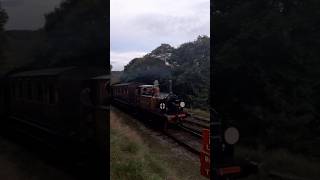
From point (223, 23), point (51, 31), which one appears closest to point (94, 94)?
point (51, 31)

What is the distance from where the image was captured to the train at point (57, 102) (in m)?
3.23

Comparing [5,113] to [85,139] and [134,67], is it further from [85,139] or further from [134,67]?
[134,67]

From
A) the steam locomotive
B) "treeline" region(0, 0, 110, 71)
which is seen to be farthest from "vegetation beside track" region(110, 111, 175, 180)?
"treeline" region(0, 0, 110, 71)

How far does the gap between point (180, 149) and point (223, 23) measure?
3.85ft

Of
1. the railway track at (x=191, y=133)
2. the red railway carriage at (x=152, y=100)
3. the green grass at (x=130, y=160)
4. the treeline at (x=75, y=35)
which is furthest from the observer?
the railway track at (x=191, y=133)

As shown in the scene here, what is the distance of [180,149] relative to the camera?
144 inches

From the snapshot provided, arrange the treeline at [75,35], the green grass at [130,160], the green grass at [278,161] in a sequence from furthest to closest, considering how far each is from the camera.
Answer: the green grass at [278,161], the green grass at [130,160], the treeline at [75,35]

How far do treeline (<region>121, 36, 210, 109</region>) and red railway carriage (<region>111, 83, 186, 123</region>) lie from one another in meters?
0.07

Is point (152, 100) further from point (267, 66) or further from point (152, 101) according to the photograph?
point (267, 66)

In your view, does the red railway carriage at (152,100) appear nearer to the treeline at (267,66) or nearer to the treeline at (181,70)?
the treeline at (181,70)

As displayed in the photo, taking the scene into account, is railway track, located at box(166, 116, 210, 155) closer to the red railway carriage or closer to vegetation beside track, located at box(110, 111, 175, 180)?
the red railway carriage

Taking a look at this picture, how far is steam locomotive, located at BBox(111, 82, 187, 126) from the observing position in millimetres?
3573

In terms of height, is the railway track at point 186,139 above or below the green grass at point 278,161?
above

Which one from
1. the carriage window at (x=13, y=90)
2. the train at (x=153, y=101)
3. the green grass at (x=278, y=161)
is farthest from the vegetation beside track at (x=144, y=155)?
the carriage window at (x=13, y=90)
